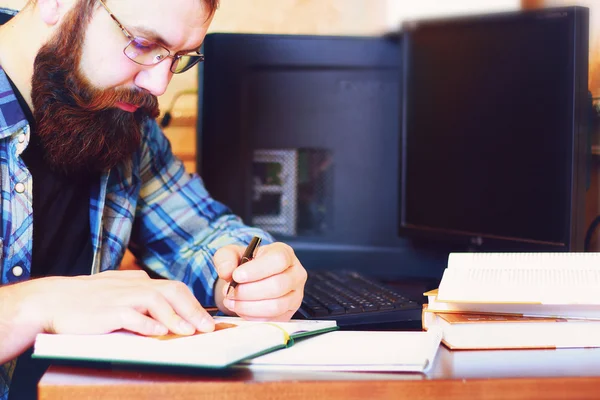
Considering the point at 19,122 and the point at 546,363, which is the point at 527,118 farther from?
the point at 19,122

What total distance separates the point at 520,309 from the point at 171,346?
1.19ft

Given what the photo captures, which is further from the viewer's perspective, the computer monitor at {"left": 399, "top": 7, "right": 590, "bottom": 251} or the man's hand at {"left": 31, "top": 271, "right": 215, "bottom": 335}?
the computer monitor at {"left": 399, "top": 7, "right": 590, "bottom": 251}

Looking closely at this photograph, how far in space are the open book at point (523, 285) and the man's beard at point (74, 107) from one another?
1.71ft

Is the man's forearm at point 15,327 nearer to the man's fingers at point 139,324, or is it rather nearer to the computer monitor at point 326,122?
the man's fingers at point 139,324

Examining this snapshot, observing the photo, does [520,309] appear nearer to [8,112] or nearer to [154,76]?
[154,76]

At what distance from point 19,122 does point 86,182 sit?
181 millimetres

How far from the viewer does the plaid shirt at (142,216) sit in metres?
1.00

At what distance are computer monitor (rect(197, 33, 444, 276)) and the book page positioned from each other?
2.05ft

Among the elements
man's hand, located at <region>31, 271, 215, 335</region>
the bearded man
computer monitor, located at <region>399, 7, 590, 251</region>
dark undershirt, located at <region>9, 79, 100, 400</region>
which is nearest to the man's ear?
the bearded man

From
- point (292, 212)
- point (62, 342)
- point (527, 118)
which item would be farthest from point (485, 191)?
point (62, 342)

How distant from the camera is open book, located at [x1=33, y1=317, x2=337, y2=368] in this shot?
0.57 metres

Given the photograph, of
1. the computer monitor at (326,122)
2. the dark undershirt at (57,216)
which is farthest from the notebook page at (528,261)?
the dark undershirt at (57,216)

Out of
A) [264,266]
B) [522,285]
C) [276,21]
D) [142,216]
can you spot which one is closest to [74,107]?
[142,216]

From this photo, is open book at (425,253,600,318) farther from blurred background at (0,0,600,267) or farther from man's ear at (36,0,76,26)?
blurred background at (0,0,600,267)
